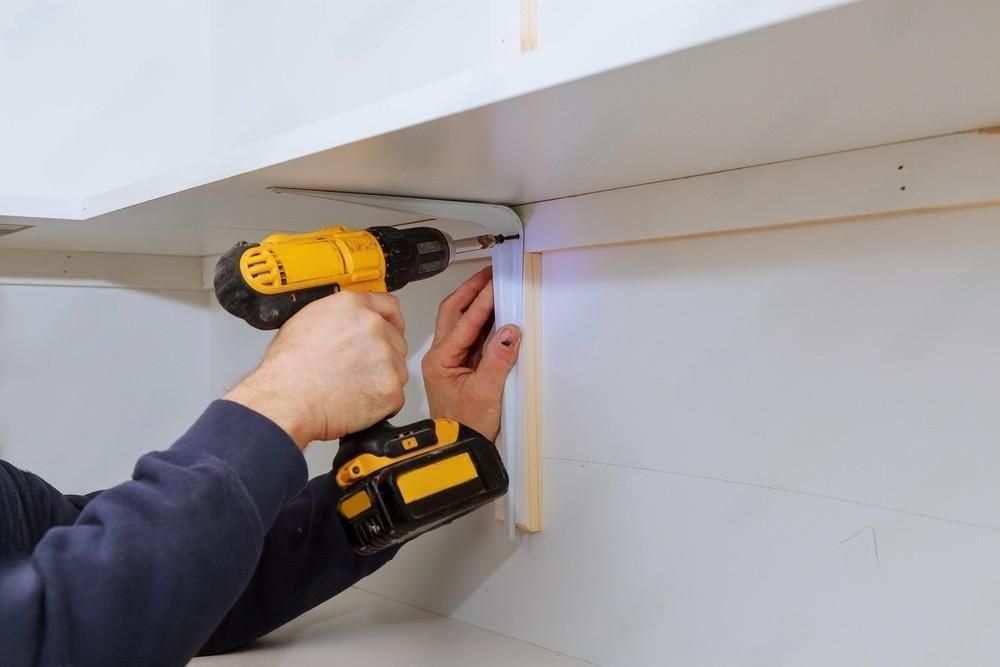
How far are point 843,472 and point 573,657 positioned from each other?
347mm

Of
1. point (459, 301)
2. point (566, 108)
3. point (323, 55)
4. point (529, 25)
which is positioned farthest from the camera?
point (323, 55)

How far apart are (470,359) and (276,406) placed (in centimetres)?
36

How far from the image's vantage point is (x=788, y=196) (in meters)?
0.61

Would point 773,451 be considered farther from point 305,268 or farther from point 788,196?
point 305,268

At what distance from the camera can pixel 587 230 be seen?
753 millimetres

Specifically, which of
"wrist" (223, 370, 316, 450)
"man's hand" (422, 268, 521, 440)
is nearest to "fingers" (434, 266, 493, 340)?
"man's hand" (422, 268, 521, 440)

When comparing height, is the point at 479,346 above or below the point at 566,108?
below

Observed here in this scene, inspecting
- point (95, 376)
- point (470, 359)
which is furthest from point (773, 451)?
point (95, 376)

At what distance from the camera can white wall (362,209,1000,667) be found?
1.76 ft

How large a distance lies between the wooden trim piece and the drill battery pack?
8 centimetres

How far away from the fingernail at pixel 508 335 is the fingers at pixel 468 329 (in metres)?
0.05

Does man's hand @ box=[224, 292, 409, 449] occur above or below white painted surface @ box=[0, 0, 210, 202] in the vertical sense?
below

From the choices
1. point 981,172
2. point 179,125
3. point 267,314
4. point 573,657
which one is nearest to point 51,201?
point 267,314

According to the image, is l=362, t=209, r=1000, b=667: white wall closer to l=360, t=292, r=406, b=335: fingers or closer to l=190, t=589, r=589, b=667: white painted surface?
l=190, t=589, r=589, b=667: white painted surface
